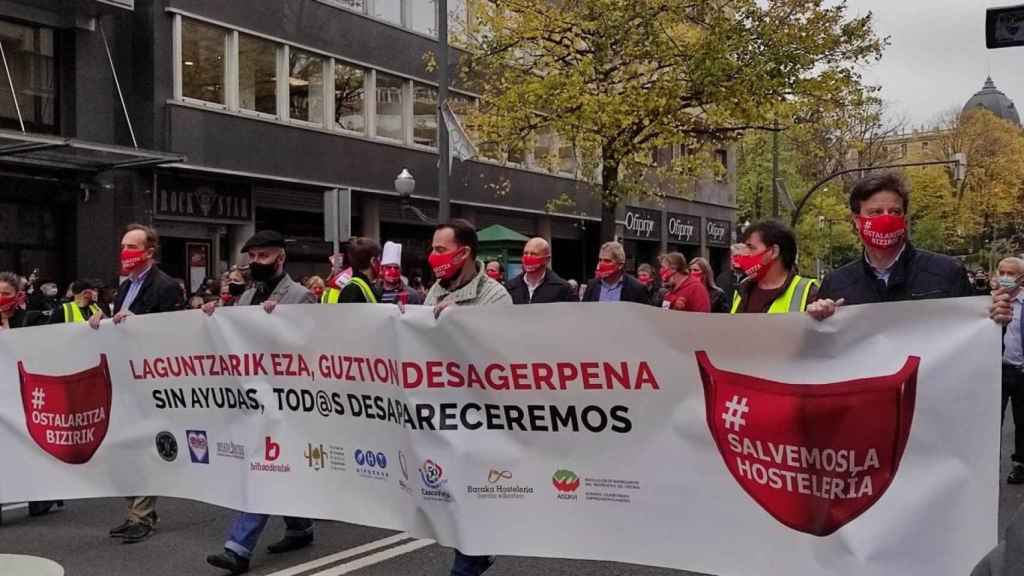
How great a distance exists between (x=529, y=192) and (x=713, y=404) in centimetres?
2686

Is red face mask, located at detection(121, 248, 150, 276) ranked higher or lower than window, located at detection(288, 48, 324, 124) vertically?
lower

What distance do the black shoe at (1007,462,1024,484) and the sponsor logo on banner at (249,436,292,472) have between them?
586 centimetres

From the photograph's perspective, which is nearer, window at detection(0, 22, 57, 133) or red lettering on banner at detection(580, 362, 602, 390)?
red lettering on banner at detection(580, 362, 602, 390)

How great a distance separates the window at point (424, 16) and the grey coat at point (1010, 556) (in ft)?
83.8

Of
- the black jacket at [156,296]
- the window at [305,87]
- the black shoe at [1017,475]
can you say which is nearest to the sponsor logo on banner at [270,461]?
the black jacket at [156,296]

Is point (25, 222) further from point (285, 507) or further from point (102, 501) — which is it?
point (285, 507)

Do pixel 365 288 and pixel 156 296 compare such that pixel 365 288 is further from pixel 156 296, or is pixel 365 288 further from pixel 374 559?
pixel 374 559

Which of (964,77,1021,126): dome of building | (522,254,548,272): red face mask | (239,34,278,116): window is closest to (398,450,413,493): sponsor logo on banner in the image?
(522,254,548,272): red face mask

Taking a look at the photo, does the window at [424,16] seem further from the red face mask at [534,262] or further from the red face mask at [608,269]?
the red face mask at [534,262]

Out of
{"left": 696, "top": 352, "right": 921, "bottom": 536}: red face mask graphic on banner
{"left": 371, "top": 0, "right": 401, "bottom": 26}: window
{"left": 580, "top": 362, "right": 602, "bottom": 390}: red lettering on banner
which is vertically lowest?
{"left": 696, "top": 352, "right": 921, "bottom": 536}: red face mask graphic on banner

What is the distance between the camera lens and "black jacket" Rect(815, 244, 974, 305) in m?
4.13

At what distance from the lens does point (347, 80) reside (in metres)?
23.9

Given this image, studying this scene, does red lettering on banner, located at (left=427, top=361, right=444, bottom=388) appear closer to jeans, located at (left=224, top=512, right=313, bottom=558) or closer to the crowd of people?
the crowd of people

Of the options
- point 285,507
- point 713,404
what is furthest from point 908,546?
point 285,507
